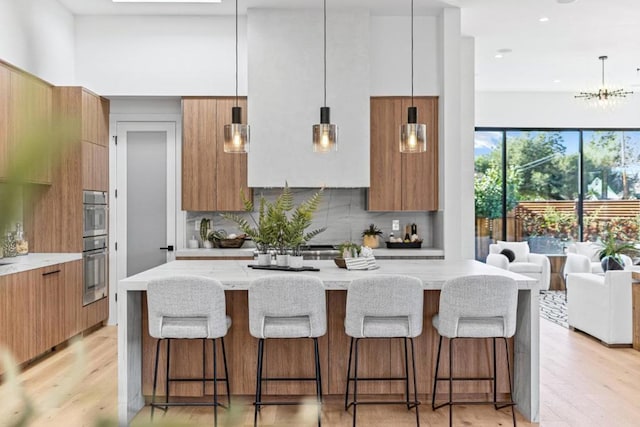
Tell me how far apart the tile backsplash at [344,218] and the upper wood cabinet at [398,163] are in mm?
315

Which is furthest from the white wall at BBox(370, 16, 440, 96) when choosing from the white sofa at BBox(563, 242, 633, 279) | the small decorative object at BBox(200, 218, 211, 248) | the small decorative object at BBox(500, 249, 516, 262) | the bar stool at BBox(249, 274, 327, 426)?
the white sofa at BBox(563, 242, 633, 279)

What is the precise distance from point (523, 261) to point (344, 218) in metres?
4.09

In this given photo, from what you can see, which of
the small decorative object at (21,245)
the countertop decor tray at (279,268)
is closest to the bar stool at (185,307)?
the countertop decor tray at (279,268)

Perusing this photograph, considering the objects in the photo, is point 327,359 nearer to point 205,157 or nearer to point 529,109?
point 205,157

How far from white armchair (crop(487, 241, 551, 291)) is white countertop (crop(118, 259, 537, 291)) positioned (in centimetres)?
454

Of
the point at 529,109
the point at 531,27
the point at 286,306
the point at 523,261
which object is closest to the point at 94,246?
the point at 286,306

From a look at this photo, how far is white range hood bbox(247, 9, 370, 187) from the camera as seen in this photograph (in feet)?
19.8

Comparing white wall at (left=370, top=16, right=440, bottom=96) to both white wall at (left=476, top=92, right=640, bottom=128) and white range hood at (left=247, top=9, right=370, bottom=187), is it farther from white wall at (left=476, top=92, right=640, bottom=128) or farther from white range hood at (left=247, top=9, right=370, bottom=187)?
Answer: white wall at (left=476, top=92, right=640, bottom=128)

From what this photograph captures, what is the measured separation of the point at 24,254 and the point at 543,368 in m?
4.81

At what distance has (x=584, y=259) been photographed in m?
8.86

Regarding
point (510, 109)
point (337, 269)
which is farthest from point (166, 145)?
point (510, 109)

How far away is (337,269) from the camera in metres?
4.02

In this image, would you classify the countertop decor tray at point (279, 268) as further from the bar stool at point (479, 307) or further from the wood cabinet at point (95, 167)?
the wood cabinet at point (95, 167)

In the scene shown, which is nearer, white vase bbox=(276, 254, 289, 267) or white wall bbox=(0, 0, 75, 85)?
white vase bbox=(276, 254, 289, 267)
